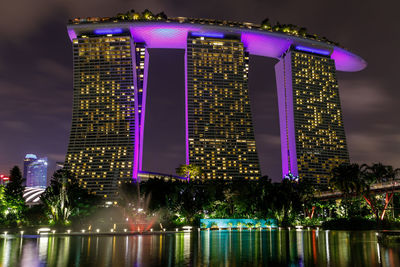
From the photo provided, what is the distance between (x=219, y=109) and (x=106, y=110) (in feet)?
154

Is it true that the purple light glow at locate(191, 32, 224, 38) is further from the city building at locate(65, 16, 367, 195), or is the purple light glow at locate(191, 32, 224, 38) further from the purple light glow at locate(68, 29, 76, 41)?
the purple light glow at locate(68, 29, 76, 41)

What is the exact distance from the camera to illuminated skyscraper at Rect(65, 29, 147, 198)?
15500 centimetres

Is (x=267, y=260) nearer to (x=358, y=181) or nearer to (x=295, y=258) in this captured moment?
(x=295, y=258)

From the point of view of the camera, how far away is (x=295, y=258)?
21.4 metres

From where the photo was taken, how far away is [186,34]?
174125 millimetres

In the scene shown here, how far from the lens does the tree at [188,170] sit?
145000mm

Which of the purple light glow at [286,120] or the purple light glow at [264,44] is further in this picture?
the purple light glow at [264,44]

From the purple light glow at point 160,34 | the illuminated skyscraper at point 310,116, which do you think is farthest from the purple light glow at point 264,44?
the purple light glow at point 160,34

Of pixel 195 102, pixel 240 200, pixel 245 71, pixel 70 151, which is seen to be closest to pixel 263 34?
pixel 245 71

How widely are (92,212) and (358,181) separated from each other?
179 ft

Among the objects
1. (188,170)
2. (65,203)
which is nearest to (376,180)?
(65,203)

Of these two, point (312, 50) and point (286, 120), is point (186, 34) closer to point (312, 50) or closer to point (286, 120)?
point (286, 120)

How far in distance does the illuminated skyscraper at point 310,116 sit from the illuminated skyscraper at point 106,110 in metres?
64.9

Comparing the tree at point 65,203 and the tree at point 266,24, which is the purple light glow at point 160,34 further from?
the tree at point 65,203
